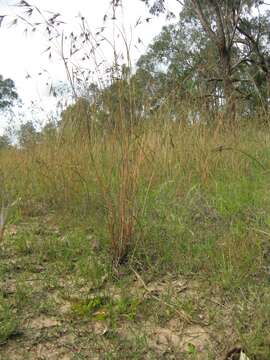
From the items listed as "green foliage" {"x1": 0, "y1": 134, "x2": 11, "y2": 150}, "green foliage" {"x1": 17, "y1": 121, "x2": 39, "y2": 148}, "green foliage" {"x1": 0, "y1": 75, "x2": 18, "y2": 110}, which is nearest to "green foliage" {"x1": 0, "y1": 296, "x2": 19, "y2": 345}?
"green foliage" {"x1": 17, "y1": 121, "x2": 39, "y2": 148}

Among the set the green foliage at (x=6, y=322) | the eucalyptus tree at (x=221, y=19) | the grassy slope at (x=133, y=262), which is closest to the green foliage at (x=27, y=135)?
the grassy slope at (x=133, y=262)

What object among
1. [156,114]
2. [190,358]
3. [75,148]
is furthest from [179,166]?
[190,358]

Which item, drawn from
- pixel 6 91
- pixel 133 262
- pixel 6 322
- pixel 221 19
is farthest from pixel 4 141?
pixel 6 91

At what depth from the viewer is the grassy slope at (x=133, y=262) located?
4.11 ft

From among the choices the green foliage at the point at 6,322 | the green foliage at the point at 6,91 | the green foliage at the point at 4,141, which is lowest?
the green foliage at the point at 6,322

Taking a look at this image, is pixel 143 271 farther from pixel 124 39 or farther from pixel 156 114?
pixel 156 114

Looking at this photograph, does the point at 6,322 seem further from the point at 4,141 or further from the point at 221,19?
the point at 221,19

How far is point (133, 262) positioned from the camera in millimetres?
1714

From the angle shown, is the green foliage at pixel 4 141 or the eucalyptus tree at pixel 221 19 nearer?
the green foliage at pixel 4 141

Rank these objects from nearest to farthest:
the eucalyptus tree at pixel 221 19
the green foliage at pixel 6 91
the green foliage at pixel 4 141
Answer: the green foliage at pixel 4 141 < the eucalyptus tree at pixel 221 19 < the green foliage at pixel 6 91

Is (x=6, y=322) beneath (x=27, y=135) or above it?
beneath

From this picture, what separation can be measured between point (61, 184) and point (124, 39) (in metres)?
1.28

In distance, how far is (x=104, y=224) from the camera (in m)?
2.06

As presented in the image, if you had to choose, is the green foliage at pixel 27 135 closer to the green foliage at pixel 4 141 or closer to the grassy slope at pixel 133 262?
the green foliage at pixel 4 141
